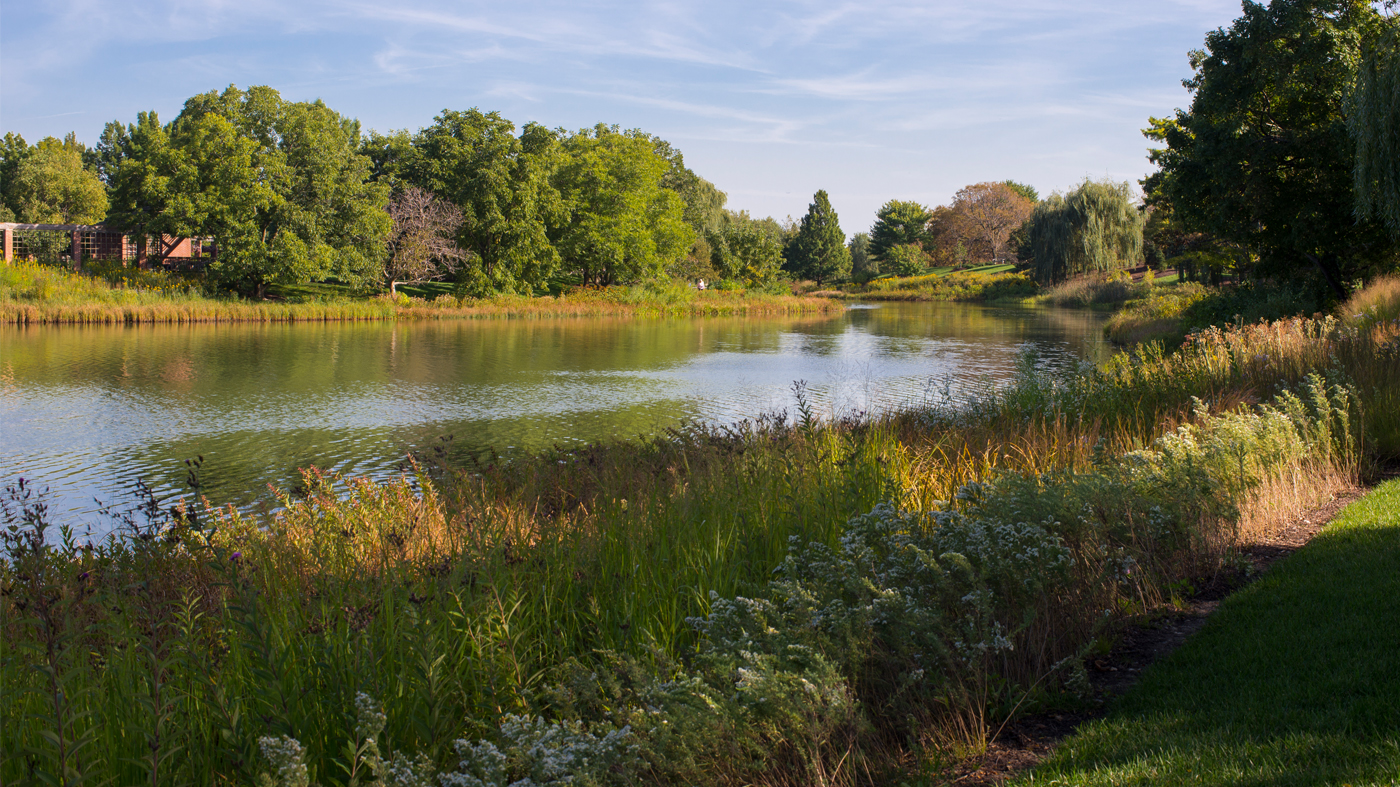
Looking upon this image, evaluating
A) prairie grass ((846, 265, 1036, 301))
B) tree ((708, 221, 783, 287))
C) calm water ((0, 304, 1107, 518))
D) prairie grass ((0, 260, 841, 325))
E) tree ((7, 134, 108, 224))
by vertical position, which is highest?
tree ((7, 134, 108, 224))

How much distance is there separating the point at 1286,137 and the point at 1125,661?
2036 cm

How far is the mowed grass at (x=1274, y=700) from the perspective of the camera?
294cm

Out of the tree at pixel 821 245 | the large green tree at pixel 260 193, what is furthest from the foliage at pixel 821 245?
the large green tree at pixel 260 193

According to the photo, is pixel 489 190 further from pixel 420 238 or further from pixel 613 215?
pixel 613 215

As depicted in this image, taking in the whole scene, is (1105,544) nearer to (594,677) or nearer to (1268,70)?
(594,677)

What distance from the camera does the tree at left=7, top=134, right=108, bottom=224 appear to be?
225 ft

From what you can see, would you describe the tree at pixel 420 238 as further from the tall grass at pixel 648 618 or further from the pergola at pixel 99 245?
the tall grass at pixel 648 618

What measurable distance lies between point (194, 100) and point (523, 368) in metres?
35.4

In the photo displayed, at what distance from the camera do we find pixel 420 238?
46.5 metres

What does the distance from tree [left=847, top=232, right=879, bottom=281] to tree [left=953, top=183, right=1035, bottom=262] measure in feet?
39.5

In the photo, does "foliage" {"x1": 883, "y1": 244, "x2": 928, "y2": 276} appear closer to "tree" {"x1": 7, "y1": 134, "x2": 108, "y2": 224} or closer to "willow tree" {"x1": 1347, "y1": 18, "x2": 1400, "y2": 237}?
"tree" {"x1": 7, "y1": 134, "x2": 108, "y2": 224}

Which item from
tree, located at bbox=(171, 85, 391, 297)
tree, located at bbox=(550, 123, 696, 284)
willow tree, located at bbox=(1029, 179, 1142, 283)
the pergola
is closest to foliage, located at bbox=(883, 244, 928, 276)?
willow tree, located at bbox=(1029, 179, 1142, 283)

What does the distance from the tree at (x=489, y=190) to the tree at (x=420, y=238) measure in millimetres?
1008

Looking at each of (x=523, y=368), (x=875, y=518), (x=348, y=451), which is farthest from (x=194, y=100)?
(x=875, y=518)
